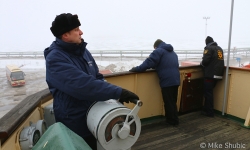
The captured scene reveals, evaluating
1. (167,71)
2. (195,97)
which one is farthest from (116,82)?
(195,97)

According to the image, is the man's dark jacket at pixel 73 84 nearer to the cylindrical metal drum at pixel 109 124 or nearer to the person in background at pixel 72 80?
the person in background at pixel 72 80

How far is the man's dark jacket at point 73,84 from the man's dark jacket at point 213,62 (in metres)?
3.25

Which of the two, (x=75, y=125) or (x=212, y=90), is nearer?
(x=75, y=125)

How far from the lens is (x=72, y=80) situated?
1735 mm

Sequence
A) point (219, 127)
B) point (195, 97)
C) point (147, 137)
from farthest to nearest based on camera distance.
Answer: point (195, 97) < point (219, 127) < point (147, 137)

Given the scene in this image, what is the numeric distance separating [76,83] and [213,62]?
3.69m

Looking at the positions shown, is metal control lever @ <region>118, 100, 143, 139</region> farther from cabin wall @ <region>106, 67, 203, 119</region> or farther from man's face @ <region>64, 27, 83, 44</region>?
cabin wall @ <region>106, 67, 203, 119</region>

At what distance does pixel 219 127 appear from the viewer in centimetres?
427

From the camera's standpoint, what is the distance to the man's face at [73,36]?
189cm

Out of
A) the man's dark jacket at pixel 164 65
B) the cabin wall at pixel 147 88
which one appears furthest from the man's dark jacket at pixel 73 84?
the man's dark jacket at pixel 164 65

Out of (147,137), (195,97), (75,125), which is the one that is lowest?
(147,137)

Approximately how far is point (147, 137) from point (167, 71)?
1.25 metres

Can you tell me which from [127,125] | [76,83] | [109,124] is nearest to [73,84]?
[76,83]

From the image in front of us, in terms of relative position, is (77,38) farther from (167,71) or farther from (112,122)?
(167,71)
